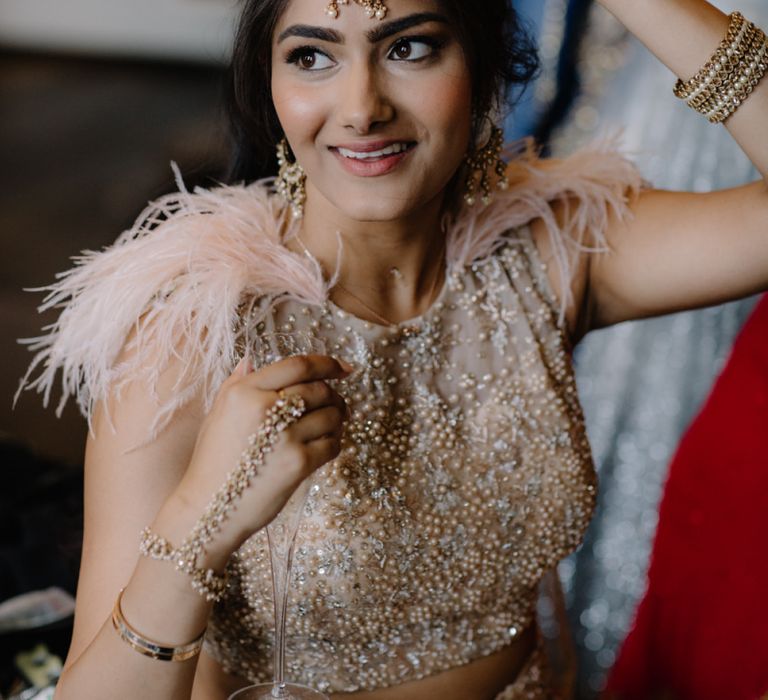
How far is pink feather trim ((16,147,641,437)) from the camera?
1201 mm

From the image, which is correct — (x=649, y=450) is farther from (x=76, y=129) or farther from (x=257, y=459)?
(x=76, y=129)

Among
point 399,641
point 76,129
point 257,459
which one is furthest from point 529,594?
point 76,129

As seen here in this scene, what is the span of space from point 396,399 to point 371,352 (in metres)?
0.07

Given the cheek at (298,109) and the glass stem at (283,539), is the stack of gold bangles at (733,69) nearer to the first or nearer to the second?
the cheek at (298,109)

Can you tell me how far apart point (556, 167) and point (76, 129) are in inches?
259

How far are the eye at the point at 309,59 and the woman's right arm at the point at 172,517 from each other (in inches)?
15.3

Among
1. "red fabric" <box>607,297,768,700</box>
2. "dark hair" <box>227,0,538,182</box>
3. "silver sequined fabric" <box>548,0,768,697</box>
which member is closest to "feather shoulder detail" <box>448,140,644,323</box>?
"dark hair" <box>227,0,538,182</box>

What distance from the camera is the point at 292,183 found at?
1394 mm

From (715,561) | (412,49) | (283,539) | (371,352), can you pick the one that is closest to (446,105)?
(412,49)

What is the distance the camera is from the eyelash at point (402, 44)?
1231 mm

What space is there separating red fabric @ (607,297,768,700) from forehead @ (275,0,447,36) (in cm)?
106

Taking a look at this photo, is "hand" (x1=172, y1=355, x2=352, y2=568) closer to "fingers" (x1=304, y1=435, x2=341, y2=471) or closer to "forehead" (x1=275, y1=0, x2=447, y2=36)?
A: "fingers" (x1=304, y1=435, x2=341, y2=471)

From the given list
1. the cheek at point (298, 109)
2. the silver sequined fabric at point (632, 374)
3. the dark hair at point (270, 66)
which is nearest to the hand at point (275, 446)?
the cheek at point (298, 109)

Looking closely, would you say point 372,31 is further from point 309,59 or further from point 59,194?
point 59,194
